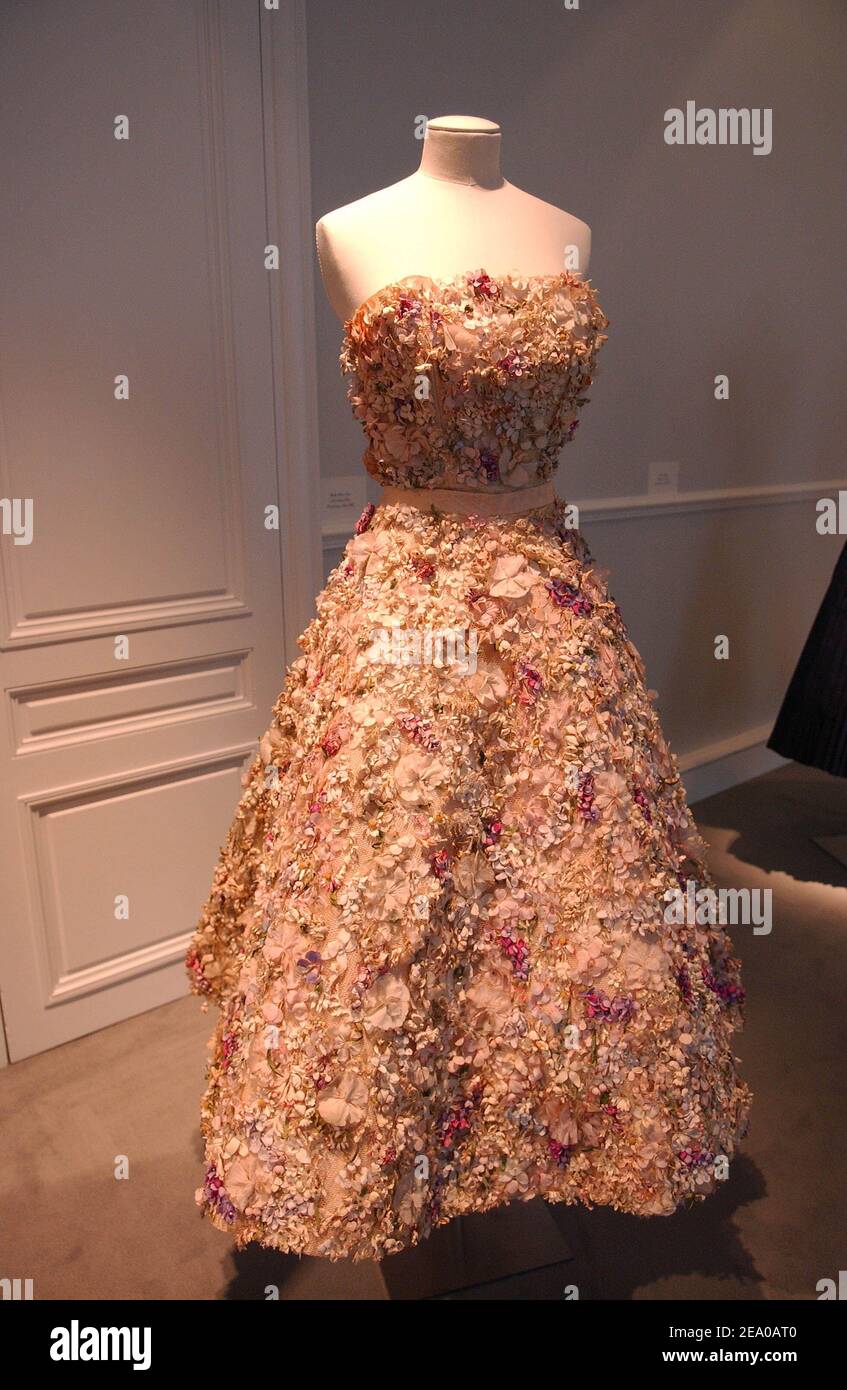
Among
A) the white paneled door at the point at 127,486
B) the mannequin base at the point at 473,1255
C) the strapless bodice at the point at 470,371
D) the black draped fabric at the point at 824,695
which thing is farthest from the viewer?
the black draped fabric at the point at 824,695

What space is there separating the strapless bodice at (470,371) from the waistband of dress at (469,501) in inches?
0.4

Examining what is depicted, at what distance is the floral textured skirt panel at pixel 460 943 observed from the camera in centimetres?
120

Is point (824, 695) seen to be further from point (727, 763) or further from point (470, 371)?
point (470, 371)

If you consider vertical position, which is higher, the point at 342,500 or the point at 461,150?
the point at 461,150

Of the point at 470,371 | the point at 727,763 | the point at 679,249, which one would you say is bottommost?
the point at 727,763

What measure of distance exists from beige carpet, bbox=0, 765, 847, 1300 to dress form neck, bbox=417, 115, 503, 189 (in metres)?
1.66

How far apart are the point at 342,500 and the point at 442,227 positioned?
1.12 metres

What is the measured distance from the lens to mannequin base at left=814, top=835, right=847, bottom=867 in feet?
10.3

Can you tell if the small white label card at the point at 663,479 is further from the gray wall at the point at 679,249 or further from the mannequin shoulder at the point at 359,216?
the mannequin shoulder at the point at 359,216

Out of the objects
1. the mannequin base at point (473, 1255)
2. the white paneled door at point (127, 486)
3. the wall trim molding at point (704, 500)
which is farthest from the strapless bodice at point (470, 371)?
the wall trim molding at point (704, 500)

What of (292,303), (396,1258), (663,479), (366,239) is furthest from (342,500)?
(396,1258)

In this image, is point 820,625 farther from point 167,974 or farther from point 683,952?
point 167,974

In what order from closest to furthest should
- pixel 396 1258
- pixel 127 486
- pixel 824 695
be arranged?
pixel 396 1258
pixel 127 486
pixel 824 695

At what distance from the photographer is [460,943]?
49.8 inches
